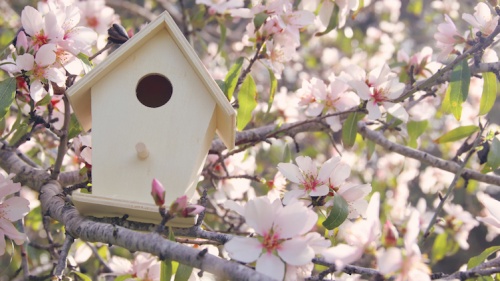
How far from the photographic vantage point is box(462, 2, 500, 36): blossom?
2088mm

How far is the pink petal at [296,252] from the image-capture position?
1.39 metres

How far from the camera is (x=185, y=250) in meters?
1.38

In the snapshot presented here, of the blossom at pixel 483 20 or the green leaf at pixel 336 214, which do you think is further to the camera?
the blossom at pixel 483 20

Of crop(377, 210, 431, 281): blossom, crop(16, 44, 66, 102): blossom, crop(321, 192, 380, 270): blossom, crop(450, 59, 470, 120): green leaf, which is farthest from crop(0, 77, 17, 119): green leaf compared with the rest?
crop(450, 59, 470, 120): green leaf

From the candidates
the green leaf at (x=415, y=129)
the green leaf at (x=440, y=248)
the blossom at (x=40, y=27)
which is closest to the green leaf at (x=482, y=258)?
the green leaf at (x=415, y=129)

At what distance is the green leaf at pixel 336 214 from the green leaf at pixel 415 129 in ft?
3.44

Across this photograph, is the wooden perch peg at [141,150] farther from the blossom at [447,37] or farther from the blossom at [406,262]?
the blossom at [447,37]

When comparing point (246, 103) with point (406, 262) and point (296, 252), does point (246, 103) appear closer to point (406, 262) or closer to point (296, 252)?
point (296, 252)

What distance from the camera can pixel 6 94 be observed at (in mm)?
1845

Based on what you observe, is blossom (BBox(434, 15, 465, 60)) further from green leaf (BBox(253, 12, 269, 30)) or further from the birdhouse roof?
the birdhouse roof

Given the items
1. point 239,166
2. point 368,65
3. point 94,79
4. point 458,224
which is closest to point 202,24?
point 239,166

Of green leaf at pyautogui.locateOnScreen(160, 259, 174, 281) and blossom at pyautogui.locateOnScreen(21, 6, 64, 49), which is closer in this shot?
green leaf at pyautogui.locateOnScreen(160, 259, 174, 281)

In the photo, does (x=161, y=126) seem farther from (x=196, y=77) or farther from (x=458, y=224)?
(x=458, y=224)

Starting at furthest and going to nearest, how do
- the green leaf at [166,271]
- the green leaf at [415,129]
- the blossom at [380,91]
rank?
the green leaf at [415,129] → the blossom at [380,91] → the green leaf at [166,271]
